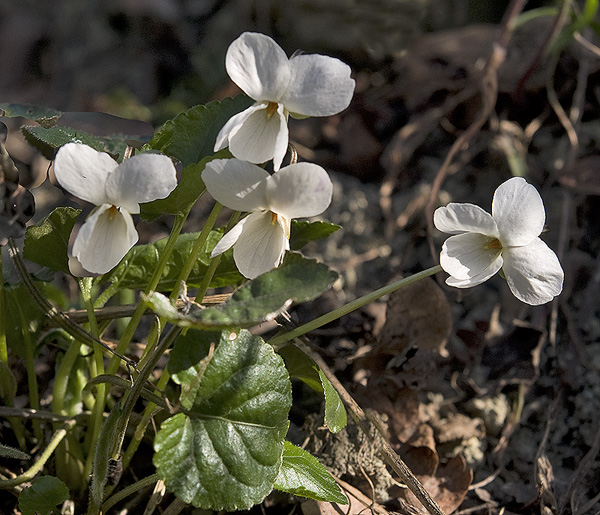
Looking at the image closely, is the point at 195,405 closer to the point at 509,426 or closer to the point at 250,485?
the point at 250,485

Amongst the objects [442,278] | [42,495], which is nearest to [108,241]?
[42,495]

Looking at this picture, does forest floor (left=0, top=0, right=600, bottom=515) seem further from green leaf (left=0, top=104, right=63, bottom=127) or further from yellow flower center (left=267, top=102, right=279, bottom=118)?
yellow flower center (left=267, top=102, right=279, bottom=118)

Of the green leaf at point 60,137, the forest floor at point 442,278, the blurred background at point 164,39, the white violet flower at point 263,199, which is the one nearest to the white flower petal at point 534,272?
the forest floor at point 442,278

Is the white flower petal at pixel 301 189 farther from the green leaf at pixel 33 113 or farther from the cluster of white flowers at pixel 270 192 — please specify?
the green leaf at pixel 33 113

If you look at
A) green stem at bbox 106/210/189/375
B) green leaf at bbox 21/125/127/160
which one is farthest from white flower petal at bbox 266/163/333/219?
green leaf at bbox 21/125/127/160

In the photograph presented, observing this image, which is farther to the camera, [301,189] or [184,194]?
[184,194]

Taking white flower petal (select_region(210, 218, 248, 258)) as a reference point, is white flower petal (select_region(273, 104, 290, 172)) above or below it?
above

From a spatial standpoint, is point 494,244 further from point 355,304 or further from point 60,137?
point 60,137
